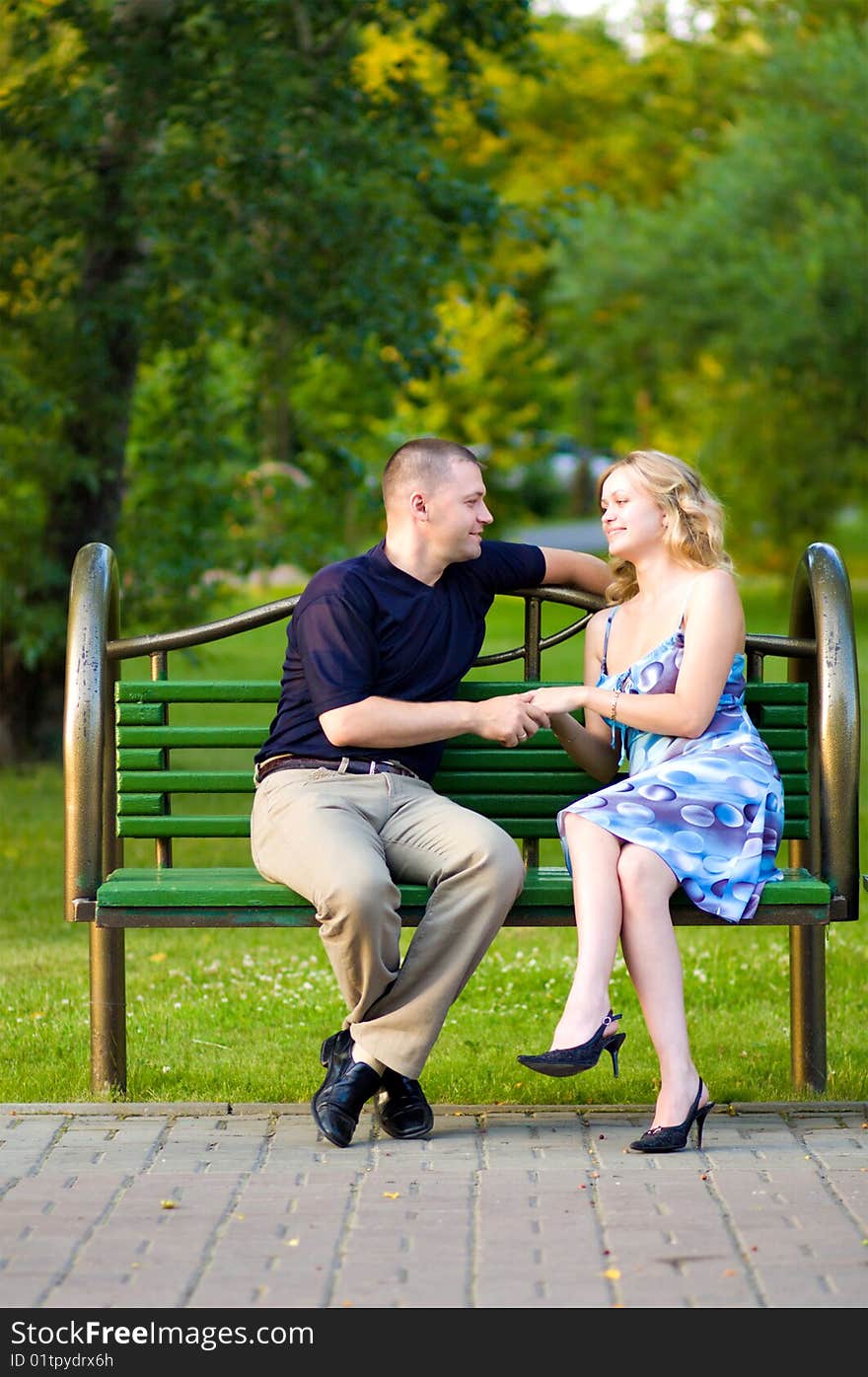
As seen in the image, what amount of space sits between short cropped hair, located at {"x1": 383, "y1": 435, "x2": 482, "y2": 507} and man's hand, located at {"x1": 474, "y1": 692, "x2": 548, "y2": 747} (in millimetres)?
560

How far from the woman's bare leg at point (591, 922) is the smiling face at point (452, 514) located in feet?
2.43

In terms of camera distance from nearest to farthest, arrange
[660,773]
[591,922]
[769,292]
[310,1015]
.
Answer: [591,922] → [660,773] → [310,1015] → [769,292]

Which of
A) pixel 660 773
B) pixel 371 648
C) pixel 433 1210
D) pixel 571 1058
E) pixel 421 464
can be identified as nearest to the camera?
pixel 433 1210

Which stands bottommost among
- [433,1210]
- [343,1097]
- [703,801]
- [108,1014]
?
[433,1210]

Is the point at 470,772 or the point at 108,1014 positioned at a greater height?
the point at 470,772

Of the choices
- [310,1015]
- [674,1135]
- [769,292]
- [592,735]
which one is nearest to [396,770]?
[592,735]

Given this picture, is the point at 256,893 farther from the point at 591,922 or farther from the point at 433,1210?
the point at 433,1210

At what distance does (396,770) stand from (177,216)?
7.19 metres

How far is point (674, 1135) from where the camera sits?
13.7ft

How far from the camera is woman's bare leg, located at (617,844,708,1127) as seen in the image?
13.7ft

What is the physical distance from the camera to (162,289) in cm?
1144

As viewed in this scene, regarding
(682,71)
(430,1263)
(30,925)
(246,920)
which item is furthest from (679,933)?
(682,71)
